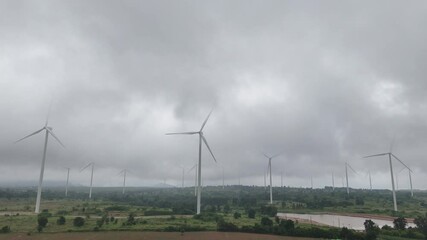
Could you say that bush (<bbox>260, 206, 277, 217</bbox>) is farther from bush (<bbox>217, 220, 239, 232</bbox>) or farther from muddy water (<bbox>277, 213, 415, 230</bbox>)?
bush (<bbox>217, 220, 239, 232</bbox>)

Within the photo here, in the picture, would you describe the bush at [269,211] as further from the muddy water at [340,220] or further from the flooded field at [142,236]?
the flooded field at [142,236]

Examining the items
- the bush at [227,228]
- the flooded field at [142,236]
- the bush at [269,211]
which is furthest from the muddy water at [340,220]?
the flooded field at [142,236]

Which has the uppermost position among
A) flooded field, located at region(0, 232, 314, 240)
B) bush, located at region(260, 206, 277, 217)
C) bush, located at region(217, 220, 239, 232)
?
bush, located at region(260, 206, 277, 217)

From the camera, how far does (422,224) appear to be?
101m

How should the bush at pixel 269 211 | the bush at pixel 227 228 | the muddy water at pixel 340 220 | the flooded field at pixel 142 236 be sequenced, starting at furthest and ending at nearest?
the bush at pixel 269 211
the muddy water at pixel 340 220
the bush at pixel 227 228
the flooded field at pixel 142 236

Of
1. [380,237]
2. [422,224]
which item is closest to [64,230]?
[380,237]

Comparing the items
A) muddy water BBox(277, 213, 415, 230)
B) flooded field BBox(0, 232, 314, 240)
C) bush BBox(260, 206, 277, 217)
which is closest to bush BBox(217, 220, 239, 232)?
flooded field BBox(0, 232, 314, 240)

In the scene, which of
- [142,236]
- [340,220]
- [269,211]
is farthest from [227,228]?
[340,220]

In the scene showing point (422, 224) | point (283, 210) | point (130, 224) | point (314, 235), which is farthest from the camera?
point (283, 210)

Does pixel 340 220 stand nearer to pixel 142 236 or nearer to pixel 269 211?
pixel 269 211

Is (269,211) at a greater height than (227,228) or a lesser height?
greater

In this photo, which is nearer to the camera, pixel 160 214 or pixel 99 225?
pixel 99 225

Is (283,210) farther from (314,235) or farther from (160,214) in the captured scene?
(314,235)

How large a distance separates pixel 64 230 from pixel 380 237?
8153 cm
